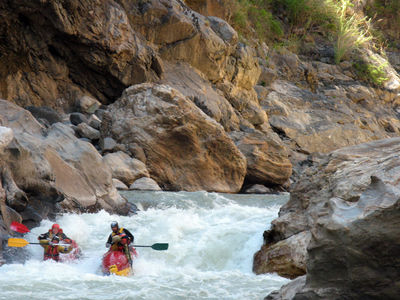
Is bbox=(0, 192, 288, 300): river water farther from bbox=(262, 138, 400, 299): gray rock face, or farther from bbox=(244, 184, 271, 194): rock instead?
bbox=(244, 184, 271, 194): rock

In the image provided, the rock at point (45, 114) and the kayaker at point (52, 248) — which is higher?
the rock at point (45, 114)

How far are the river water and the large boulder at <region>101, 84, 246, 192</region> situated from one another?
1913 millimetres

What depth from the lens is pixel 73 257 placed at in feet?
18.6

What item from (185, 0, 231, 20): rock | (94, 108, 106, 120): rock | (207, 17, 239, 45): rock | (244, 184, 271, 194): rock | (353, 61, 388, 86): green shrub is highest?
(353, 61, 388, 86): green shrub

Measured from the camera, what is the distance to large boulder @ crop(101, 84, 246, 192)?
10.8 m

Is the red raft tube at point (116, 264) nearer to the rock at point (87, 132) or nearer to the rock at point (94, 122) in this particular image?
the rock at point (87, 132)

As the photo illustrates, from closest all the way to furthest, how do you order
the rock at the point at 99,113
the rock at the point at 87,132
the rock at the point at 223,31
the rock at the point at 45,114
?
the rock at the point at 87,132, the rock at the point at 45,114, the rock at the point at 99,113, the rock at the point at 223,31

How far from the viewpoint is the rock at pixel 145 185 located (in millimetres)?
9703

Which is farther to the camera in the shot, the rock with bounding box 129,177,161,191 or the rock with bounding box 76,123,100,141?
the rock with bounding box 76,123,100,141

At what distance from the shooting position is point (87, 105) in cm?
1280

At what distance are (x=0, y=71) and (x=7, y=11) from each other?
1.49m

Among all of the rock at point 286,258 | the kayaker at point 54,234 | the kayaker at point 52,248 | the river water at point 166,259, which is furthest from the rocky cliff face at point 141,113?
the kayaker at point 52,248

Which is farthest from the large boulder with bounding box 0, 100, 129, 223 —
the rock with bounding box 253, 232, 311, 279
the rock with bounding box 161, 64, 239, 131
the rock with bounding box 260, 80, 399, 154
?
the rock with bounding box 260, 80, 399, 154

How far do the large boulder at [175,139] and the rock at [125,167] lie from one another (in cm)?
50
